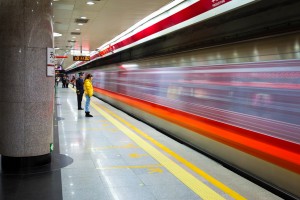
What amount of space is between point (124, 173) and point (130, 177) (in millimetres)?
199

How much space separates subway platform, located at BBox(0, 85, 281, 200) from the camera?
3722mm

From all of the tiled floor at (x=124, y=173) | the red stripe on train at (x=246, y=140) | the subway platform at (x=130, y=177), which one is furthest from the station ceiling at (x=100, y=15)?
the subway platform at (x=130, y=177)

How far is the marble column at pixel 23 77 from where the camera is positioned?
177 inches

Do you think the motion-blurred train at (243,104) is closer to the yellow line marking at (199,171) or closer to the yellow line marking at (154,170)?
the yellow line marking at (199,171)

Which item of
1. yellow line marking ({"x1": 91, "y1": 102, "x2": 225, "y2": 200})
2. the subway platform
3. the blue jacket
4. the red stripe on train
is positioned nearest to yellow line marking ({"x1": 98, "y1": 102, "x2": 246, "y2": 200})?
the subway platform

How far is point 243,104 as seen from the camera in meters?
4.70

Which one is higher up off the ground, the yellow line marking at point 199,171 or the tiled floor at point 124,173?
the tiled floor at point 124,173

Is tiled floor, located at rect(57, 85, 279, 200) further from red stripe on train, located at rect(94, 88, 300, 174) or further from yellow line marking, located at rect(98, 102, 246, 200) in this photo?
red stripe on train, located at rect(94, 88, 300, 174)

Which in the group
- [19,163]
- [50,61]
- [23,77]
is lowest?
[19,163]

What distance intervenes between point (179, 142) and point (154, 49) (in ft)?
12.0

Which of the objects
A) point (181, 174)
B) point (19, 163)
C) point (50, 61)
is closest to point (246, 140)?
point (181, 174)

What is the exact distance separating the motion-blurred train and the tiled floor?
308mm

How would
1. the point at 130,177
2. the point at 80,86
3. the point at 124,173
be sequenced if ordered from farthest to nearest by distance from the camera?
1. the point at 80,86
2. the point at 124,173
3. the point at 130,177

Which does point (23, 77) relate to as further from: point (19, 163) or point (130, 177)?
point (130, 177)
